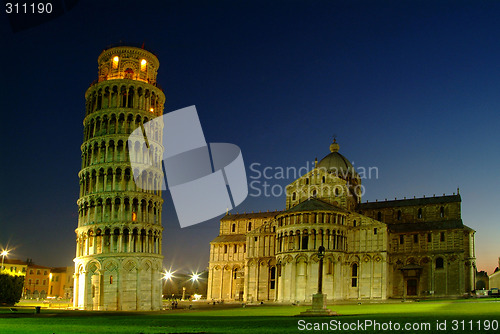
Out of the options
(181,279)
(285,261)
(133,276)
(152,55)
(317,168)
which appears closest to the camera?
(133,276)

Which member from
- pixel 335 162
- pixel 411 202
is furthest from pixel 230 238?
pixel 411 202

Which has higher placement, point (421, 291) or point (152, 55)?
point (152, 55)

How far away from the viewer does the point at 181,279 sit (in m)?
170

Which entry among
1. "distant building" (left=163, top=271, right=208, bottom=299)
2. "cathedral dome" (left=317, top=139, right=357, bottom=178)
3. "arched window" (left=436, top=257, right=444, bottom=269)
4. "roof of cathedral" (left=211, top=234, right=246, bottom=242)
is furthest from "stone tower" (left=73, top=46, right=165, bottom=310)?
"distant building" (left=163, top=271, right=208, bottom=299)

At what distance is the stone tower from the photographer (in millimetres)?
65250

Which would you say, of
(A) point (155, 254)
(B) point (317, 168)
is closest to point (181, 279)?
(B) point (317, 168)

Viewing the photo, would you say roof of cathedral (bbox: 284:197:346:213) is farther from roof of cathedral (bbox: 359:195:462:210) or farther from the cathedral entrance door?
the cathedral entrance door

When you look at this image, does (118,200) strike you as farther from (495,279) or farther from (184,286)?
A: (495,279)

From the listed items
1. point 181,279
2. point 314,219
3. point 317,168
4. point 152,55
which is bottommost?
point 181,279

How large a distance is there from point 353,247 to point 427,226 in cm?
1302

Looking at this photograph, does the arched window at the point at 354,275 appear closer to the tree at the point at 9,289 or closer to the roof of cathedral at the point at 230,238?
the roof of cathedral at the point at 230,238

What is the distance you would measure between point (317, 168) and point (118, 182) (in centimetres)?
3657

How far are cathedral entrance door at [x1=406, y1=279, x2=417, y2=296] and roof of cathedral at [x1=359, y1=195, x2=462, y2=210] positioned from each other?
523 inches

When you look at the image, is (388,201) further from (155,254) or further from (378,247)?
(155,254)
